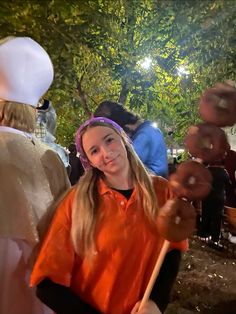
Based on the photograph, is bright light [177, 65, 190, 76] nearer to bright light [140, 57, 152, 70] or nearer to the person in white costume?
bright light [140, 57, 152, 70]

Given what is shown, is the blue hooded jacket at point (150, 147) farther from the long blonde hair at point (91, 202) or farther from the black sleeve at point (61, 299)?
the black sleeve at point (61, 299)

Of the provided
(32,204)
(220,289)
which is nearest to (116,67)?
(220,289)

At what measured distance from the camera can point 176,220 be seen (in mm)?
1644

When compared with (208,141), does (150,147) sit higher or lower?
lower

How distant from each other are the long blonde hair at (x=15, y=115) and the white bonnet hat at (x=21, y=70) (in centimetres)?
3

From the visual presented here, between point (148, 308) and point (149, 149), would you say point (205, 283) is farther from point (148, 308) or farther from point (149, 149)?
point (148, 308)

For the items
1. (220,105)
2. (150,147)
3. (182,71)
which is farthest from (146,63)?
(220,105)

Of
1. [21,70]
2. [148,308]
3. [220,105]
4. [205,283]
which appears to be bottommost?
[205,283]

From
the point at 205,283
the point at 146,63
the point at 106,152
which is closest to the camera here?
the point at 106,152

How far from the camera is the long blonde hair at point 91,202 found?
174 centimetres

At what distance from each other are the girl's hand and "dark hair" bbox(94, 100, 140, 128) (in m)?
2.40

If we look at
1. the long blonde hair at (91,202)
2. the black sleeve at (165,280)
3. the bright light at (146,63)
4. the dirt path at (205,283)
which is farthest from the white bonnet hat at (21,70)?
the bright light at (146,63)

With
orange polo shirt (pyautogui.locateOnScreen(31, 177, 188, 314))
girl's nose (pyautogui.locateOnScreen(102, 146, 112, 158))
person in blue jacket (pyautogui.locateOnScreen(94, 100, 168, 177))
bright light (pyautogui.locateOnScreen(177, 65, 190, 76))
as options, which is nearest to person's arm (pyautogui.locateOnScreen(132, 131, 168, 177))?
person in blue jacket (pyautogui.locateOnScreen(94, 100, 168, 177))

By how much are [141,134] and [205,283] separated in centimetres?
189
